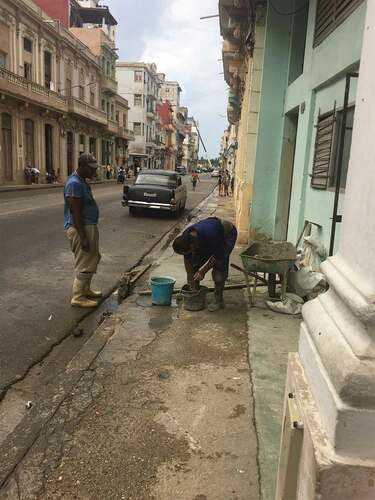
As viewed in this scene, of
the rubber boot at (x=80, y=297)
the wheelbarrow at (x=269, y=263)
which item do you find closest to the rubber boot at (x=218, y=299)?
the wheelbarrow at (x=269, y=263)

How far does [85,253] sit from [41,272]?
209 centimetres

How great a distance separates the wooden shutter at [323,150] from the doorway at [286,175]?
2.80 m

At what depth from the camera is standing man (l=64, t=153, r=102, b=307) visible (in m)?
5.36

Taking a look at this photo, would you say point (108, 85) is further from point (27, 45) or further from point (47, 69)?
point (27, 45)

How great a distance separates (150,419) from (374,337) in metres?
2.26

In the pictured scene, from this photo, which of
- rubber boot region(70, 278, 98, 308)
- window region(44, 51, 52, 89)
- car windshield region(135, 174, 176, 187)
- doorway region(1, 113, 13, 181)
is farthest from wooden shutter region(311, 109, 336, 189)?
window region(44, 51, 52, 89)

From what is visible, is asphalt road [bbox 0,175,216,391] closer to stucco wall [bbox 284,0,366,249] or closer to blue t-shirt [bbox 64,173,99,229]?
blue t-shirt [bbox 64,173,99,229]

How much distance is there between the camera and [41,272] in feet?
24.3

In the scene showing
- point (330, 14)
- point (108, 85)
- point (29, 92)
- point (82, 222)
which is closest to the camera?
point (82, 222)

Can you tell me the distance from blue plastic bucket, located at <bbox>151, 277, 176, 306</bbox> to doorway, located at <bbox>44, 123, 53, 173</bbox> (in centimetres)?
3137

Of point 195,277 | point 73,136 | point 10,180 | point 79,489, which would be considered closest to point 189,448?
point 79,489

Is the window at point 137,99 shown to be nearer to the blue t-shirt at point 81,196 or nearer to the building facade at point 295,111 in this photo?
the building facade at point 295,111

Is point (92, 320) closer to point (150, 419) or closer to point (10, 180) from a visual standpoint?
point (150, 419)

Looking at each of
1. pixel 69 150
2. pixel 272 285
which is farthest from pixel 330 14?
pixel 69 150
